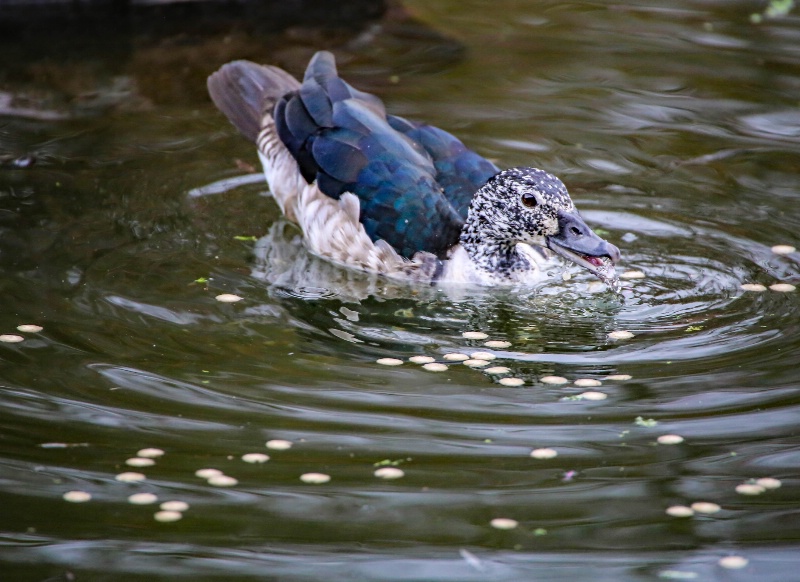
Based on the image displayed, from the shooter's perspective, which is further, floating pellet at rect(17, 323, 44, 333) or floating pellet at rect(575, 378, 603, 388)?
floating pellet at rect(17, 323, 44, 333)

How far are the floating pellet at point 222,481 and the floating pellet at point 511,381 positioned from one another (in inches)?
60.0

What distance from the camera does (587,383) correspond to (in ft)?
18.8

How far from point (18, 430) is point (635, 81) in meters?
7.12

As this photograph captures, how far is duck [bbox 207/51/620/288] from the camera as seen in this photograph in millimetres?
6863

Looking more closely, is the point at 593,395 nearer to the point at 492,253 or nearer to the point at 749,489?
the point at 749,489

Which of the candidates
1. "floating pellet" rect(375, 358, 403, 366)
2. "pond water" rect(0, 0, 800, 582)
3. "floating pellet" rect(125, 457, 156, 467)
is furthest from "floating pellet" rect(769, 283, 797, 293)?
"floating pellet" rect(125, 457, 156, 467)

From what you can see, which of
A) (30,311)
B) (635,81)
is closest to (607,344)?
(30,311)

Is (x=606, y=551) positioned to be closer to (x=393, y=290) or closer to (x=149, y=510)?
(x=149, y=510)

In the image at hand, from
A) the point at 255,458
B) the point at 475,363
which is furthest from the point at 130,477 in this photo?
the point at 475,363

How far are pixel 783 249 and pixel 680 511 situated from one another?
10.4 ft

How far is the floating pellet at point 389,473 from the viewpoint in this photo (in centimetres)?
491

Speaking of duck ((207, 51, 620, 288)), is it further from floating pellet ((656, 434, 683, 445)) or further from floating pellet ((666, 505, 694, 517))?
floating pellet ((666, 505, 694, 517))

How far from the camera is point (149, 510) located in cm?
468

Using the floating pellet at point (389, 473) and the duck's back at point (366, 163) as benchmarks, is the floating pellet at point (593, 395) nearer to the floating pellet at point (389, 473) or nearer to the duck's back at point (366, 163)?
the floating pellet at point (389, 473)
